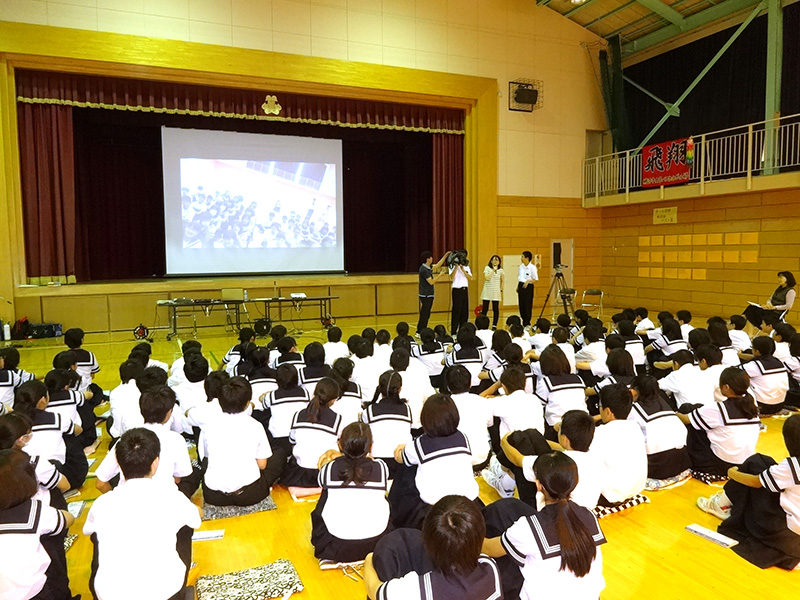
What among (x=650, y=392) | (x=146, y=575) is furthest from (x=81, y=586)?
(x=650, y=392)

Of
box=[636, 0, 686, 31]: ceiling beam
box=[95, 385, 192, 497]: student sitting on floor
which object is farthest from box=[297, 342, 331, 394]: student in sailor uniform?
box=[636, 0, 686, 31]: ceiling beam

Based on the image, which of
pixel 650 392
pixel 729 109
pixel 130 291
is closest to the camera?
pixel 650 392

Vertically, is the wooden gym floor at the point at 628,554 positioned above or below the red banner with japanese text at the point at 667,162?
below

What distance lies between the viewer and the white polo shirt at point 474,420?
132 inches

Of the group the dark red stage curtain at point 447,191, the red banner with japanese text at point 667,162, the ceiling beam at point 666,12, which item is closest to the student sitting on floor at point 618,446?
the dark red stage curtain at point 447,191

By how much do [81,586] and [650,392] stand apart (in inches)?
121

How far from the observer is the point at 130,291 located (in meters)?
9.92

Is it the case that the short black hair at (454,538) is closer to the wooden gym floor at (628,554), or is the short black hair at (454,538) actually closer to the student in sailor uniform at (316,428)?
the wooden gym floor at (628,554)

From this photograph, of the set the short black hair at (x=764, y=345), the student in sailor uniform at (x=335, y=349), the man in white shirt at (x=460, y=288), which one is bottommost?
the student in sailor uniform at (x=335, y=349)

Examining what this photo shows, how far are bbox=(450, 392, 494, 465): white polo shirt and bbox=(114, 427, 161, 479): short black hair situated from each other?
1725mm

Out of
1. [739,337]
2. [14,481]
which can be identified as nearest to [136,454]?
[14,481]

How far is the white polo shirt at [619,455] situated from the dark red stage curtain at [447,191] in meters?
9.48

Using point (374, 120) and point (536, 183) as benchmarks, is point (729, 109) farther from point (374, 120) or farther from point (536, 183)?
point (374, 120)

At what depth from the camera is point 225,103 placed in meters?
10.5
